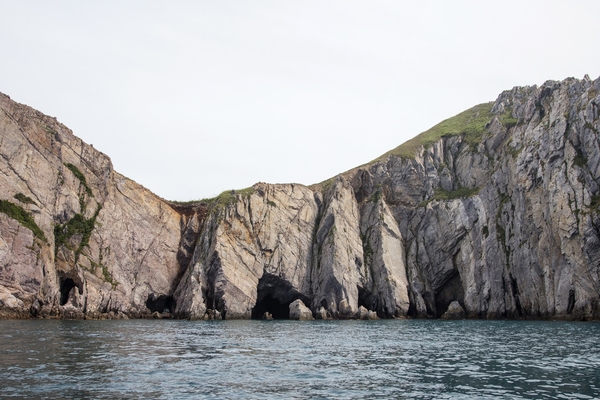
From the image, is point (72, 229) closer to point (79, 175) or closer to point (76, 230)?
point (76, 230)

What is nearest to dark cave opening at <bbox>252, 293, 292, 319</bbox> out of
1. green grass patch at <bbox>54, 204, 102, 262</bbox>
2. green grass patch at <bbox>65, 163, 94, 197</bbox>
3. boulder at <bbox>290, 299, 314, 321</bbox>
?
boulder at <bbox>290, 299, 314, 321</bbox>

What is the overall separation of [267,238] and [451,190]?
4821cm

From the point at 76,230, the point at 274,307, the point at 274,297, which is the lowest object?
the point at 274,307

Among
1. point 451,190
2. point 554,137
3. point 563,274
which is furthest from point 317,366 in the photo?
point 451,190

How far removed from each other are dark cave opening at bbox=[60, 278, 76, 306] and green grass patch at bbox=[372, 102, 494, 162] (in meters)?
82.7

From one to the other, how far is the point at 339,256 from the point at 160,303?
3867 cm

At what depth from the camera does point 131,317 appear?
3287 inches

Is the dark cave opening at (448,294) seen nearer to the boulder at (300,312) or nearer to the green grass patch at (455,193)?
the green grass patch at (455,193)

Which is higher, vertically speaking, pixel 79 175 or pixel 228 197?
pixel 228 197

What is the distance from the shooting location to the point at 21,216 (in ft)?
239

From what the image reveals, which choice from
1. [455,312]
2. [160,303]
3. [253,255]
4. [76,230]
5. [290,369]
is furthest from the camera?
[253,255]

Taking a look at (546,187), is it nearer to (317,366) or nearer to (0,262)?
(317,366)

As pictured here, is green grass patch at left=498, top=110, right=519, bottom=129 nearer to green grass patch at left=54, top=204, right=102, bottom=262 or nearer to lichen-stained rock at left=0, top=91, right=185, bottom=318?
lichen-stained rock at left=0, top=91, right=185, bottom=318

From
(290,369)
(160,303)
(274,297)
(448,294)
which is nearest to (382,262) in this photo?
(448,294)
